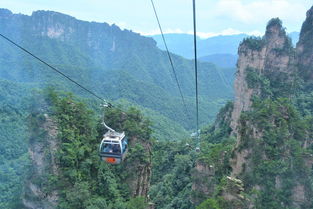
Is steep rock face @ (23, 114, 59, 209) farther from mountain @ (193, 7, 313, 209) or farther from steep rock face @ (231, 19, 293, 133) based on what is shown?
steep rock face @ (231, 19, 293, 133)

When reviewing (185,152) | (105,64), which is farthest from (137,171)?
(105,64)

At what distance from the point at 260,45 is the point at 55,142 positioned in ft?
82.9

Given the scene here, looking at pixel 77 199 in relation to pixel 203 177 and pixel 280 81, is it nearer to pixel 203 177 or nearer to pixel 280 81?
pixel 203 177

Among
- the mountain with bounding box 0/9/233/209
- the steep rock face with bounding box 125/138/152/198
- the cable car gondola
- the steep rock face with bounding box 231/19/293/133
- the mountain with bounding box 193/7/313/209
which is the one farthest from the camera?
the steep rock face with bounding box 231/19/293/133

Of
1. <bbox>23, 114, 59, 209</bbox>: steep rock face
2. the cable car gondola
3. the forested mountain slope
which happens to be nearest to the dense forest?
<bbox>23, 114, 59, 209</bbox>: steep rock face

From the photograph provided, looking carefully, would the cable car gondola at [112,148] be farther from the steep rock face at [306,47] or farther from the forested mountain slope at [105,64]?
the forested mountain slope at [105,64]

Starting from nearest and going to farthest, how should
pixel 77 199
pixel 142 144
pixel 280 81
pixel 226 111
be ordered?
pixel 77 199 → pixel 142 144 → pixel 280 81 → pixel 226 111

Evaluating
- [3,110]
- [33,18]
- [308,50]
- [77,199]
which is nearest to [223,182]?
[77,199]

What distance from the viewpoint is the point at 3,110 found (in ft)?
151

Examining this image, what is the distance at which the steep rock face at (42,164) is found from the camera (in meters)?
19.7

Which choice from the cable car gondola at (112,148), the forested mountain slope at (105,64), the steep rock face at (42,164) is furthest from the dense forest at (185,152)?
the forested mountain slope at (105,64)

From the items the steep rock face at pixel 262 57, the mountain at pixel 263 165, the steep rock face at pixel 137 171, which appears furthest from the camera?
the steep rock face at pixel 262 57

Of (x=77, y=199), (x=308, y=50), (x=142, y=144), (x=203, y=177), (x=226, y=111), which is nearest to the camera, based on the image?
(x=77, y=199)

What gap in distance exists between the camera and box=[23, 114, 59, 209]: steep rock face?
19672 millimetres
